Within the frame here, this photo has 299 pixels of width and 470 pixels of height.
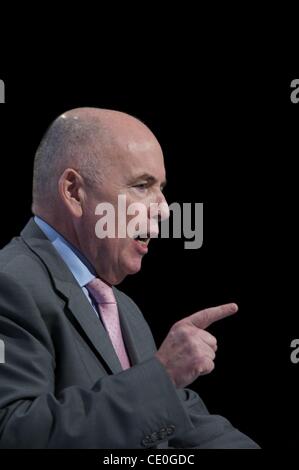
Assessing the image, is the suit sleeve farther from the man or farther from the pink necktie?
the pink necktie

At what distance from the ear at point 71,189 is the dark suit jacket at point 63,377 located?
112 mm

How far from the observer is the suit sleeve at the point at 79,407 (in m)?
1.60

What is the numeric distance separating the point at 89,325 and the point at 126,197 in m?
0.35

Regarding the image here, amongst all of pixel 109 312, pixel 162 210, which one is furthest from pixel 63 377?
pixel 162 210

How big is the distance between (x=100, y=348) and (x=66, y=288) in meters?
0.17

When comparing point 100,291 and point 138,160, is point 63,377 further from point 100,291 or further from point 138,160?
point 138,160

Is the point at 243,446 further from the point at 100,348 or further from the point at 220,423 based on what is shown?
the point at 100,348

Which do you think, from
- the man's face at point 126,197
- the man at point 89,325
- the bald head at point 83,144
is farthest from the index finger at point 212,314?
the bald head at point 83,144

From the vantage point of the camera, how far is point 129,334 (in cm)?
211

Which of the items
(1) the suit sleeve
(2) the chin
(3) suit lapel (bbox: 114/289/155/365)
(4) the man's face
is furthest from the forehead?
(1) the suit sleeve

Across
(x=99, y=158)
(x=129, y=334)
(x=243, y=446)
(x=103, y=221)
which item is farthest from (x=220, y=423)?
(x=99, y=158)

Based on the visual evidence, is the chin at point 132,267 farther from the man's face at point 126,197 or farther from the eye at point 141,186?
the eye at point 141,186

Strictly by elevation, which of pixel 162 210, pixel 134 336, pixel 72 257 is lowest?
pixel 134 336

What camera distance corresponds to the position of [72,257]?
1.99 m
